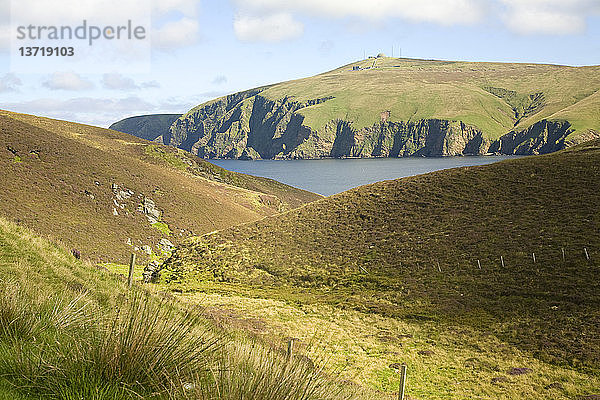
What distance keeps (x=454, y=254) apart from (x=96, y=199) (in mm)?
38393

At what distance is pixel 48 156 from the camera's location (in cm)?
5406

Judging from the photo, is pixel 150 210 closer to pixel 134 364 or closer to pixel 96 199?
pixel 96 199

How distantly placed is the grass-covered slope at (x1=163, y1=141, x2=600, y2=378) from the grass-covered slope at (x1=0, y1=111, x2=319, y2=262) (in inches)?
235

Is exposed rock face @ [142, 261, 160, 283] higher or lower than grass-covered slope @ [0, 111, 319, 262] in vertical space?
lower

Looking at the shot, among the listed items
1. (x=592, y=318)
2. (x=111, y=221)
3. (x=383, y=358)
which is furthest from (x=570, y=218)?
(x=111, y=221)

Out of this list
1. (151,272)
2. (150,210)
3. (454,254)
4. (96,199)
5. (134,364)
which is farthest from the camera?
(150,210)

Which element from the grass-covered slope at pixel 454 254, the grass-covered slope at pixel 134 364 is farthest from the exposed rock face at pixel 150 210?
the grass-covered slope at pixel 134 364

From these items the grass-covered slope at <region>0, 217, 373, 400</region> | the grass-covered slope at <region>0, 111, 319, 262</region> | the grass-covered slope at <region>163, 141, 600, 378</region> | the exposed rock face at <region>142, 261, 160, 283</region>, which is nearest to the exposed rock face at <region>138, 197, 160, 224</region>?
the grass-covered slope at <region>0, 111, 319, 262</region>

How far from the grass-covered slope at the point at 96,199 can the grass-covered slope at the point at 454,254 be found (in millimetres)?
5968

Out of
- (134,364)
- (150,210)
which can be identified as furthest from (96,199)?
(134,364)

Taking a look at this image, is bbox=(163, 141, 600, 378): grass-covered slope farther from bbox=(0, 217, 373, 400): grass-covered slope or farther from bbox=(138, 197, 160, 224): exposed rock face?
bbox=(0, 217, 373, 400): grass-covered slope

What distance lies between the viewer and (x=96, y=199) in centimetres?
5156

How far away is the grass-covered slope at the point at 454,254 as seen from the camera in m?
27.7

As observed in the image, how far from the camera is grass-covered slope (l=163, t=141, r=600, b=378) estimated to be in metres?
27.7
